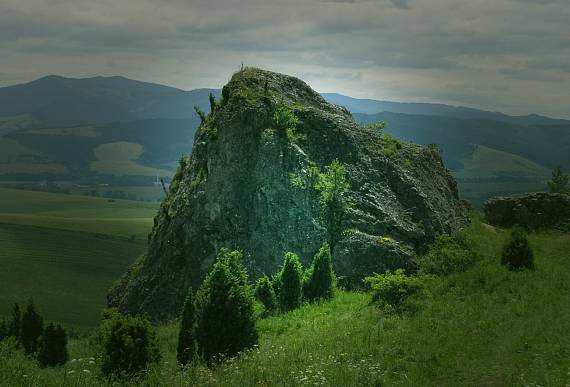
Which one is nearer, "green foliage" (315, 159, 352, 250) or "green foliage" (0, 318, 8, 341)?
"green foliage" (315, 159, 352, 250)

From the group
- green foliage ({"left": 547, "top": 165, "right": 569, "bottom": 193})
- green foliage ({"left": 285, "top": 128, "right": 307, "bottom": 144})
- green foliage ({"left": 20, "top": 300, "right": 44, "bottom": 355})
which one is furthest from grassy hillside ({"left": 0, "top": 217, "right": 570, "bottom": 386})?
green foliage ({"left": 547, "top": 165, "right": 569, "bottom": 193})

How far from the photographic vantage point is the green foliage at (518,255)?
77.6 feet

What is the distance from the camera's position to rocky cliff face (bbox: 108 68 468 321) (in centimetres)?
2852

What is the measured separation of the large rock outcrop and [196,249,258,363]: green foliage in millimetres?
23280

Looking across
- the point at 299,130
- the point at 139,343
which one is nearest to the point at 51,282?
the point at 299,130

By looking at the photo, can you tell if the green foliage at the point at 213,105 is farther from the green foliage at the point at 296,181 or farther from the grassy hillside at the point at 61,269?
the grassy hillside at the point at 61,269

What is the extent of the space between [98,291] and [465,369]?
107774mm

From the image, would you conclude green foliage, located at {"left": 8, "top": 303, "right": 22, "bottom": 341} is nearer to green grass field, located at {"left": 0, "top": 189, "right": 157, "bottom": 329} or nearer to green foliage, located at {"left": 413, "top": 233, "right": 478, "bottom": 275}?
green foliage, located at {"left": 413, "top": 233, "right": 478, "bottom": 275}

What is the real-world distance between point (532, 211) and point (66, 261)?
115m

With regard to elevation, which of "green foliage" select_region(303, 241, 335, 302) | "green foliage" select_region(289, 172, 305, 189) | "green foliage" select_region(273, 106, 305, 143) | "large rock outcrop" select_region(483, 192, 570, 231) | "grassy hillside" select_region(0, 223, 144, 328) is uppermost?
"green foliage" select_region(273, 106, 305, 143)

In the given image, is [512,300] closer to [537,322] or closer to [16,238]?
[537,322]

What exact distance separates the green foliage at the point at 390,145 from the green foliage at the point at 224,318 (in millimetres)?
17644

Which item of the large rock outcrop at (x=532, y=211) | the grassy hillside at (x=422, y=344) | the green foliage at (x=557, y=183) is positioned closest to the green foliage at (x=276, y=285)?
the grassy hillside at (x=422, y=344)

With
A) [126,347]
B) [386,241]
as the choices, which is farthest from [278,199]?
[126,347]
